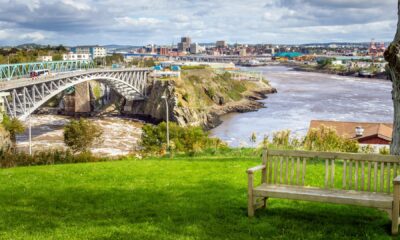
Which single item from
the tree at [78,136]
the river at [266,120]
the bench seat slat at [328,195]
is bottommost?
the river at [266,120]

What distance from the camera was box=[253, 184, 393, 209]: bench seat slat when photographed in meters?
4.94

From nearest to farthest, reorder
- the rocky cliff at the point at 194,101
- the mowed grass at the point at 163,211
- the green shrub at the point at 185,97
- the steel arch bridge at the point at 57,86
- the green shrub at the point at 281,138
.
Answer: the mowed grass at the point at 163,211 < the green shrub at the point at 281,138 < the steel arch bridge at the point at 57,86 < the rocky cliff at the point at 194,101 < the green shrub at the point at 185,97

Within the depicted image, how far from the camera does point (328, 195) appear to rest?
5152 millimetres

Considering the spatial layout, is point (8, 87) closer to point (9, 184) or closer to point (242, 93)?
point (9, 184)

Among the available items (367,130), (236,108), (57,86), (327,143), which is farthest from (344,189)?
(236,108)

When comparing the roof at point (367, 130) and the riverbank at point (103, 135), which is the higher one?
the roof at point (367, 130)

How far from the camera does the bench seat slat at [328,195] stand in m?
4.94

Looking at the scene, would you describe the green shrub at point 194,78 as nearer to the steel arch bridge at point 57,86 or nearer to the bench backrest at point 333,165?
the steel arch bridge at point 57,86

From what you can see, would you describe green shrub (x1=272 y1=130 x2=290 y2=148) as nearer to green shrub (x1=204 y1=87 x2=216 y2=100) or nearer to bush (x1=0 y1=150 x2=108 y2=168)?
bush (x1=0 y1=150 x2=108 y2=168)

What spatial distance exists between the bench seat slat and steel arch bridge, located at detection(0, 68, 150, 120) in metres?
28.5

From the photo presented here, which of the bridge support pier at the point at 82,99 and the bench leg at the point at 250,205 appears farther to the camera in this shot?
the bridge support pier at the point at 82,99

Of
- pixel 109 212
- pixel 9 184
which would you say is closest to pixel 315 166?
pixel 109 212

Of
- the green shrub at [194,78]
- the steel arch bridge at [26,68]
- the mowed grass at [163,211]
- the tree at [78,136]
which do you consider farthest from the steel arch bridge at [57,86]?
the mowed grass at [163,211]

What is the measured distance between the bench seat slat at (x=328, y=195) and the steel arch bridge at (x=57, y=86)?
28537 millimetres
